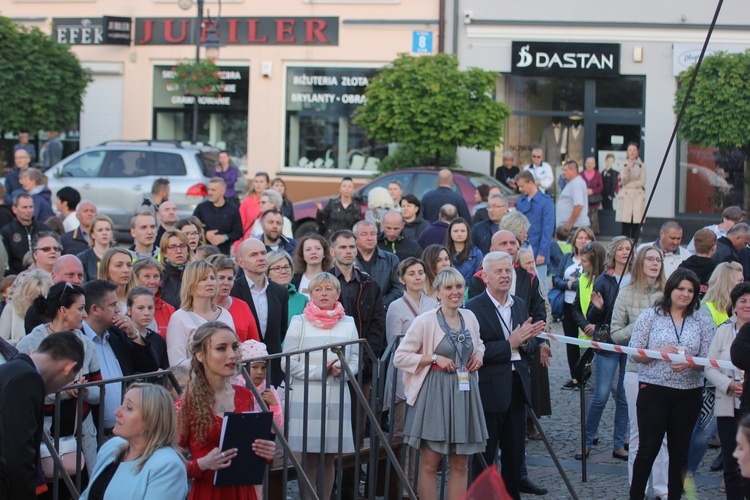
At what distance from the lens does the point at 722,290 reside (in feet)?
28.7

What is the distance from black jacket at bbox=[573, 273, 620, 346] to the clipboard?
4258 mm

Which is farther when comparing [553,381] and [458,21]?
[458,21]

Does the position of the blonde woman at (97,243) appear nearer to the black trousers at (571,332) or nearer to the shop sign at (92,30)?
the black trousers at (571,332)

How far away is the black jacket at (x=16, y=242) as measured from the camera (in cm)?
1175

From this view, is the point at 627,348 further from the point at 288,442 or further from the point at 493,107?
the point at 493,107

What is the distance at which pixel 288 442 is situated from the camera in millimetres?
6875

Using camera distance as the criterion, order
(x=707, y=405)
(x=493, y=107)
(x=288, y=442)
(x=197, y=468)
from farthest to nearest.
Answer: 1. (x=493, y=107)
2. (x=707, y=405)
3. (x=288, y=442)
4. (x=197, y=468)

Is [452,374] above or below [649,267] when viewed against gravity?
below

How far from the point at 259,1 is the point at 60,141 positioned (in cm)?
590

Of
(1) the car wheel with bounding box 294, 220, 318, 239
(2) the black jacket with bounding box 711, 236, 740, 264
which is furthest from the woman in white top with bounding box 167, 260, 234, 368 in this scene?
(1) the car wheel with bounding box 294, 220, 318, 239

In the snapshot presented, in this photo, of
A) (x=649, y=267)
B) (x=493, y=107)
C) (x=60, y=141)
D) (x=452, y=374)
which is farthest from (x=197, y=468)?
(x=60, y=141)

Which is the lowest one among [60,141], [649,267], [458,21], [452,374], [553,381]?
[553,381]

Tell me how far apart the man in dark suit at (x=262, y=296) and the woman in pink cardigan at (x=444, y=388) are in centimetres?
147

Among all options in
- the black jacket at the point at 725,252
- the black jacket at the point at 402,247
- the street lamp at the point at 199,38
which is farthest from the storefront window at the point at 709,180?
the black jacket at the point at 402,247
